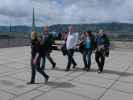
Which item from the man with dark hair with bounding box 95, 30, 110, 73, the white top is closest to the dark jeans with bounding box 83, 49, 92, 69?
the man with dark hair with bounding box 95, 30, 110, 73

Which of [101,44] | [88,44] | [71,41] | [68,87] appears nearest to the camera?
[68,87]

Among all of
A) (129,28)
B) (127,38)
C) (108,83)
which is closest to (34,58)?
(108,83)

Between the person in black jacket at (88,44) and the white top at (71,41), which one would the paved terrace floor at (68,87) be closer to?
the person in black jacket at (88,44)

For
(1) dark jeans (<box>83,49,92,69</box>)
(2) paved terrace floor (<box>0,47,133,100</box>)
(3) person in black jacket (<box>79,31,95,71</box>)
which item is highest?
(3) person in black jacket (<box>79,31,95,71</box>)

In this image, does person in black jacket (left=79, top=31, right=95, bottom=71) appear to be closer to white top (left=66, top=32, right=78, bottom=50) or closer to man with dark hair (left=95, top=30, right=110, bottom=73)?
man with dark hair (left=95, top=30, right=110, bottom=73)

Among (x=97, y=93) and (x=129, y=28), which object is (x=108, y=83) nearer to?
(x=97, y=93)

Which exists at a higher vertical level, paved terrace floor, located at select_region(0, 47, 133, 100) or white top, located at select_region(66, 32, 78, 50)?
white top, located at select_region(66, 32, 78, 50)

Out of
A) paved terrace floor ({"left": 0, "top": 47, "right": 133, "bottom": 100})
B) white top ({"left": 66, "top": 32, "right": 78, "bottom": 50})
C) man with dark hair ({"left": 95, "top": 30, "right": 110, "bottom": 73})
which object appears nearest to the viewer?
paved terrace floor ({"left": 0, "top": 47, "right": 133, "bottom": 100})

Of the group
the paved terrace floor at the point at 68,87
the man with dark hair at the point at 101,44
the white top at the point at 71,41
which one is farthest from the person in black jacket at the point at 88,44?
the paved terrace floor at the point at 68,87

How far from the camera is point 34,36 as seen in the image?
526 cm

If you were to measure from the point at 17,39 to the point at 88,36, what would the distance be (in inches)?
516

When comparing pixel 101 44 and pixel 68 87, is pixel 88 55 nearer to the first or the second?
pixel 101 44

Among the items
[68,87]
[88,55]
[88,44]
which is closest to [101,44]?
[88,44]

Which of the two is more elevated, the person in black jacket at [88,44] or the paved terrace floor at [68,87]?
the person in black jacket at [88,44]
